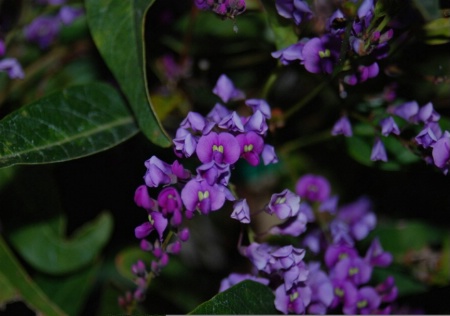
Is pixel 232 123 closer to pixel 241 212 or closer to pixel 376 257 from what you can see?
pixel 241 212

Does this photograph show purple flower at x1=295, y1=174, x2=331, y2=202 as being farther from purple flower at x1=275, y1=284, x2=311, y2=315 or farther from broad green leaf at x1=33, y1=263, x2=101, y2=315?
broad green leaf at x1=33, y1=263, x2=101, y2=315

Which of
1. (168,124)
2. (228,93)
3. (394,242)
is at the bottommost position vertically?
(394,242)

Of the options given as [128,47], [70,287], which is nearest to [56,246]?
[70,287]

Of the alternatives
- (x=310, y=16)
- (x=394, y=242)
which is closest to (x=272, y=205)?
(x=310, y=16)

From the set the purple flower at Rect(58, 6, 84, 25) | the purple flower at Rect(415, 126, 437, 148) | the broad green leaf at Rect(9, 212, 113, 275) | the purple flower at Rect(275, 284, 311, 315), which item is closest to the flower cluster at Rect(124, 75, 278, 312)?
the purple flower at Rect(275, 284, 311, 315)

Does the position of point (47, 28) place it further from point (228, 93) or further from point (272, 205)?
point (272, 205)

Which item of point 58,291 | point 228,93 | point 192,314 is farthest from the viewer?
point 58,291
